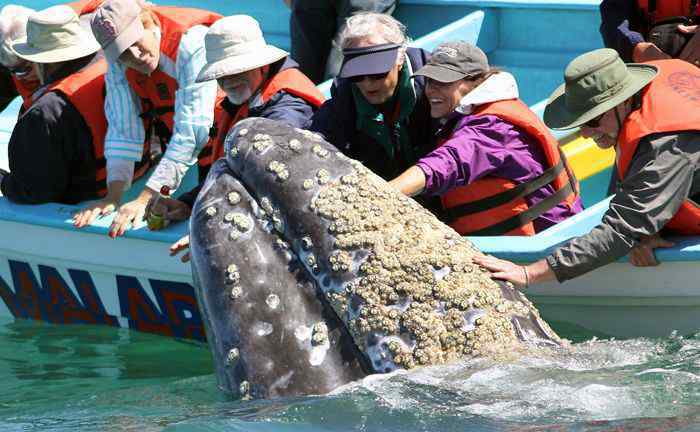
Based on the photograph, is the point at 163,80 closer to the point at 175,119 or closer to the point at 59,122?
the point at 175,119

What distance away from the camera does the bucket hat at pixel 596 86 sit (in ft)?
21.4

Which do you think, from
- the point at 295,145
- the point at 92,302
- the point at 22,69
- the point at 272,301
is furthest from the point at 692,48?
the point at 22,69

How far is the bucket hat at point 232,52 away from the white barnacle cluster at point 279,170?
1909mm

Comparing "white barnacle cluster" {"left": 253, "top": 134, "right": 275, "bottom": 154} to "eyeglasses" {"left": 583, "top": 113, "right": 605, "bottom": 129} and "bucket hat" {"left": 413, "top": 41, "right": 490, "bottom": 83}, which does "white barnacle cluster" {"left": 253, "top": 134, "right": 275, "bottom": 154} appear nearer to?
"bucket hat" {"left": 413, "top": 41, "right": 490, "bottom": 83}

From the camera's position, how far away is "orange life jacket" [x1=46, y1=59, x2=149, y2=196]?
29.2ft

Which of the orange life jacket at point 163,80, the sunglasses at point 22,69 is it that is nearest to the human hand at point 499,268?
the orange life jacket at point 163,80

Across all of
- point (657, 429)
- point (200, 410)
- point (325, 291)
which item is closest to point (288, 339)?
point (325, 291)

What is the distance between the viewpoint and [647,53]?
8289mm

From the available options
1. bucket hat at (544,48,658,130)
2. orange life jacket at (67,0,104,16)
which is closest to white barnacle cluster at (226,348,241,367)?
bucket hat at (544,48,658,130)

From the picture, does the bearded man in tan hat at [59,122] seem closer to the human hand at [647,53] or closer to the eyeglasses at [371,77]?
the eyeglasses at [371,77]

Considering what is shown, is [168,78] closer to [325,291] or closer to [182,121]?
[182,121]

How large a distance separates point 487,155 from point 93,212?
9.28 feet

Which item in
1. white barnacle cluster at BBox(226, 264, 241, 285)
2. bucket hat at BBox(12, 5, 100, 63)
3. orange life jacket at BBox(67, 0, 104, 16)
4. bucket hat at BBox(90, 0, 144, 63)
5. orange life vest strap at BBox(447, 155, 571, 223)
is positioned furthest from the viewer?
orange life jacket at BBox(67, 0, 104, 16)

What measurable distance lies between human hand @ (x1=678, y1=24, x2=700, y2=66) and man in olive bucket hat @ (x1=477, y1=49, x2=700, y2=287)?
1421 millimetres
